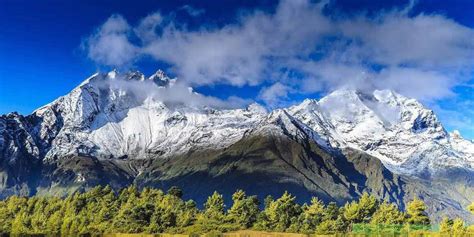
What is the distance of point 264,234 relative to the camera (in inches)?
7362

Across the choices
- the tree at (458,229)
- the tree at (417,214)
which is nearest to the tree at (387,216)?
the tree at (417,214)

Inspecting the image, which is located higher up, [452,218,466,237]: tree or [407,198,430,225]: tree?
[407,198,430,225]: tree

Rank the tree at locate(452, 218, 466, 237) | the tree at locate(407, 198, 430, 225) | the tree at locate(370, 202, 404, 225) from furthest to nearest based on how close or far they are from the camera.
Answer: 1. the tree at locate(370, 202, 404, 225)
2. the tree at locate(407, 198, 430, 225)
3. the tree at locate(452, 218, 466, 237)

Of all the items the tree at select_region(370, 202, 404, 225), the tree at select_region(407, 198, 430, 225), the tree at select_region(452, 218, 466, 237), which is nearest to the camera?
the tree at select_region(452, 218, 466, 237)

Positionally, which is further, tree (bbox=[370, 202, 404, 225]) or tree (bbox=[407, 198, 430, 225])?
tree (bbox=[370, 202, 404, 225])

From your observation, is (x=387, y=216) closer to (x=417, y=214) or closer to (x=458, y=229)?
(x=417, y=214)

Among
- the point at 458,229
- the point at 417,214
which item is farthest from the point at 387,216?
the point at 458,229

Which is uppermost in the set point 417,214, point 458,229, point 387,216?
point 417,214

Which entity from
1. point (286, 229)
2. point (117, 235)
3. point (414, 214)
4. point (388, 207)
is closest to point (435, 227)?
point (414, 214)

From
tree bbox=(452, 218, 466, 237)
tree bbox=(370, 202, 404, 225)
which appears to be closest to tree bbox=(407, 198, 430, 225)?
tree bbox=(370, 202, 404, 225)

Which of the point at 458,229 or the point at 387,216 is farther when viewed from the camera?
the point at 387,216

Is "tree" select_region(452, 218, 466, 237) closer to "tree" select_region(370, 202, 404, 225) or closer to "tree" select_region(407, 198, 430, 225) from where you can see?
"tree" select_region(407, 198, 430, 225)

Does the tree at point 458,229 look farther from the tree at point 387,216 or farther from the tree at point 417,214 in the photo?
the tree at point 387,216

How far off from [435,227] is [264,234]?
52.7m
